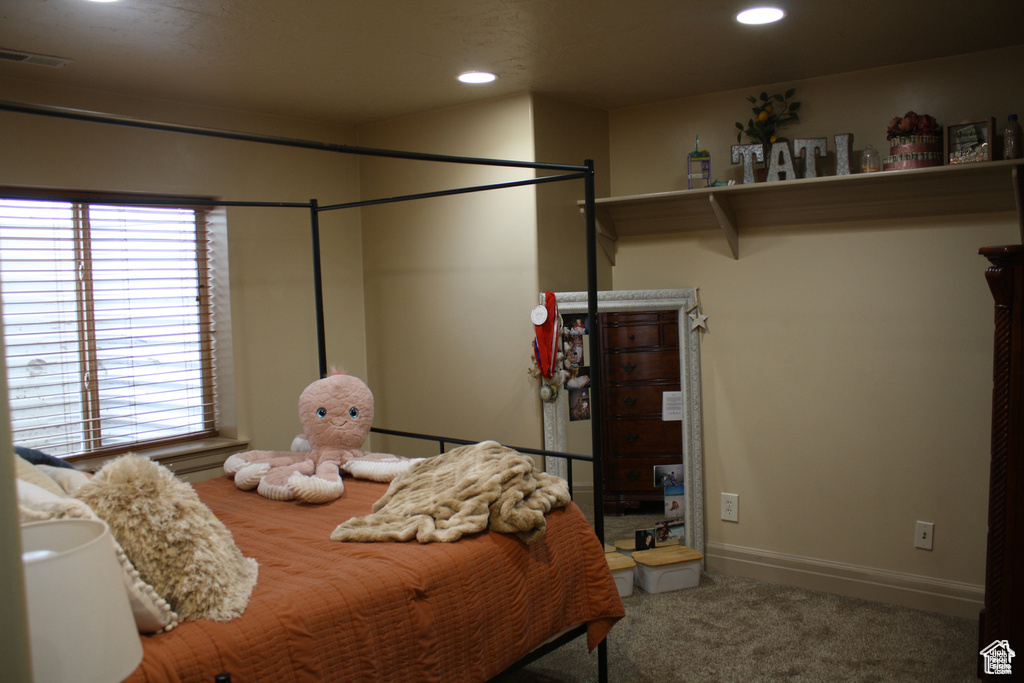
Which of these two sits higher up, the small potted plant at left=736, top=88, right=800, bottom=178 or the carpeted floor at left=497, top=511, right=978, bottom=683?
the small potted plant at left=736, top=88, right=800, bottom=178

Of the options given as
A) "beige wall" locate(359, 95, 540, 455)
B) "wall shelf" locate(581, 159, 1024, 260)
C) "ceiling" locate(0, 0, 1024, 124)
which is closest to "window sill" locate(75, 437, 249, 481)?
"beige wall" locate(359, 95, 540, 455)

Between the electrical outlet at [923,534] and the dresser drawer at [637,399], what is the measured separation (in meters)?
1.15

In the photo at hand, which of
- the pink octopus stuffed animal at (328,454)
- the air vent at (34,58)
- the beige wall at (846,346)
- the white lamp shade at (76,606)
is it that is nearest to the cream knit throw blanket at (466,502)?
the pink octopus stuffed animal at (328,454)

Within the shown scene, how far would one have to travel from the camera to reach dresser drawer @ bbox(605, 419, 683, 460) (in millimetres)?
3643

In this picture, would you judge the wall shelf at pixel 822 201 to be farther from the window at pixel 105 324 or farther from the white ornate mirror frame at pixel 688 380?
the window at pixel 105 324

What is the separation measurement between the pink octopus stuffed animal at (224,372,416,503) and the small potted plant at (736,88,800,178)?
2.00m

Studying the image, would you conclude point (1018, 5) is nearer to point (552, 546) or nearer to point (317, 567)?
point (552, 546)

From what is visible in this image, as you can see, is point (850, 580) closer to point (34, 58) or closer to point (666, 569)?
point (666, 569)

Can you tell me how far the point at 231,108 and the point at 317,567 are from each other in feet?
8.04

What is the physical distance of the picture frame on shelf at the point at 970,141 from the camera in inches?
111

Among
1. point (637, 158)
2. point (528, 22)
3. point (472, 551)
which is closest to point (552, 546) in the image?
point (472, 551)

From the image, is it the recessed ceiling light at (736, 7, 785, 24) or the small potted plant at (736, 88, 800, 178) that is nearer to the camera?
the recessed ceiling light at (736, 7, 785, 24)

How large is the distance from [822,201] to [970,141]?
0.58 metres

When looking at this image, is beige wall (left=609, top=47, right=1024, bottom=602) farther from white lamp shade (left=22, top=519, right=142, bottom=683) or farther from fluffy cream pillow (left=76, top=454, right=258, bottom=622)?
white lamp shade (left=22, top=519, right=142, bottom=683)
